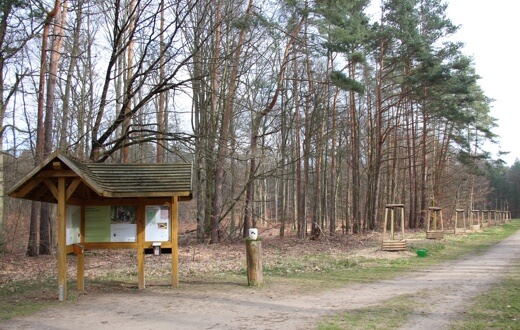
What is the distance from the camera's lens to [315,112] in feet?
83.9

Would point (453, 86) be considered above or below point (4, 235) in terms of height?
above

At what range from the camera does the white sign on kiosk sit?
33.0 feet

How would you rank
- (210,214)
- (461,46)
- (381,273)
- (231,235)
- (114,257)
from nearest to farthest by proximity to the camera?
(381,273) → (114,257) → (210,214) → (231,235) → (461,46)

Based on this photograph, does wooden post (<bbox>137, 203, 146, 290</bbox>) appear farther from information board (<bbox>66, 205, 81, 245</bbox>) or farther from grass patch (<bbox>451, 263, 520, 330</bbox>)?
grass patch (<bbox>451, 263, 520, 330</bbox>)

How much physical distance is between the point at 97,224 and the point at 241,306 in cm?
365

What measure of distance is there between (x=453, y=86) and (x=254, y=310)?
2483 cm

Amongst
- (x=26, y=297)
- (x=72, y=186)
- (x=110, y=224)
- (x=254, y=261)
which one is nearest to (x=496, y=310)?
(x=254, y=261)

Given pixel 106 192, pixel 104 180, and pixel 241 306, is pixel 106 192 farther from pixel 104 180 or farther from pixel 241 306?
pixel 241 306

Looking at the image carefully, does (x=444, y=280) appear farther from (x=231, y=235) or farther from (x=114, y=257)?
(x=231, y=235)

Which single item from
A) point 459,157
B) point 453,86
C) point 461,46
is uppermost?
point 461,46

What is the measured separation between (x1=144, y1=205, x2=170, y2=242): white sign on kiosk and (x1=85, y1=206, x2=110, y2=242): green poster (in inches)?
31.6

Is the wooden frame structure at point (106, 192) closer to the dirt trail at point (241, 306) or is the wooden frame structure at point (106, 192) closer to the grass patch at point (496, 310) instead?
the dirt trail at point (241, 306)

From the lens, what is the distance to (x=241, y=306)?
Answer: 8391mm

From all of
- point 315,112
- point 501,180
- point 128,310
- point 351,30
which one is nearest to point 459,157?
point 315,112
